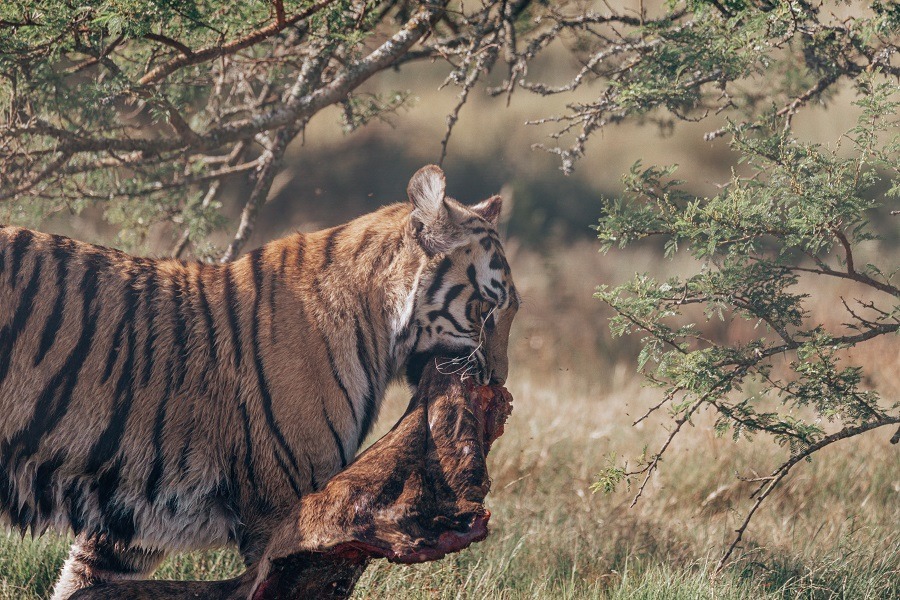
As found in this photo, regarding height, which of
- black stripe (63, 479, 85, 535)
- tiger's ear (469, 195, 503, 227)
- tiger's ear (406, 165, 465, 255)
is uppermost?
tiger's ear (469, 195, 503, 227)

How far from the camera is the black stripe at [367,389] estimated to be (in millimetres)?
4133

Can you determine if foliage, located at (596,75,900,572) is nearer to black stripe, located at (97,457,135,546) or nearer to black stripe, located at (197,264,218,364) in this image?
black stripe, located at (197,264,218,364)

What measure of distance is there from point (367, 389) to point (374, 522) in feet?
3.60

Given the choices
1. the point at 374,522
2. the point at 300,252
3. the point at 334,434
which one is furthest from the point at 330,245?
the point at 374,522

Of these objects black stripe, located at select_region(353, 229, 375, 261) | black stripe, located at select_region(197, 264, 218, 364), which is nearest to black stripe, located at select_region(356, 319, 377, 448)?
black stripe, located at select_region(353, 229, 375, 261)

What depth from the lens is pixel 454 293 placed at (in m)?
4.26

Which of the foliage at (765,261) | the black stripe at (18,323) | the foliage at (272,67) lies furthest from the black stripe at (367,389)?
the foliage at (272,67)

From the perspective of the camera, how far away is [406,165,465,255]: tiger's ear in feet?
13.8

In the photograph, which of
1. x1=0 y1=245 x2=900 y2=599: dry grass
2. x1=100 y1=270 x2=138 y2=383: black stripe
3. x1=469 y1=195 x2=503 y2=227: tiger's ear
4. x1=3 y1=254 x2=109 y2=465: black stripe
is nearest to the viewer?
x1=3 y1=254 x2=109 y2=465: black stripe

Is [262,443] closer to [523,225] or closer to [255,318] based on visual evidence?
[255,318]

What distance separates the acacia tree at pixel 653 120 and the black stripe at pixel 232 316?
44.0 inches

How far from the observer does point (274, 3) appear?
473 centimetres

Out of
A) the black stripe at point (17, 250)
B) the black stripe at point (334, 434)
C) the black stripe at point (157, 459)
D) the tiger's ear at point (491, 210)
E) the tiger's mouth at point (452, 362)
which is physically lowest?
the black stripe at point (157, 459)

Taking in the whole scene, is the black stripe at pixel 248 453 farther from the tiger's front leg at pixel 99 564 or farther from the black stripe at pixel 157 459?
the tiger's front leg at pixel 99 564
